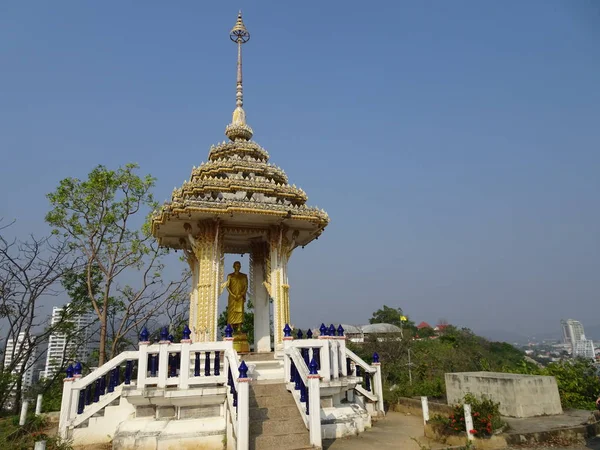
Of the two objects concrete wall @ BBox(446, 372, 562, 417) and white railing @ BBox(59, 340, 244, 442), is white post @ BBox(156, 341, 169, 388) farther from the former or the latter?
concrete wall @ BBox(446, 372, 562, 417)

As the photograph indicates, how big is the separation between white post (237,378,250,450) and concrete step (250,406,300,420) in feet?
2.37

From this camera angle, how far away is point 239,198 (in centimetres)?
1182

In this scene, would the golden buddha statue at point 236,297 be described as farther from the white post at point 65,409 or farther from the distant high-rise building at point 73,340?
the distant high-rise building at point 73,340

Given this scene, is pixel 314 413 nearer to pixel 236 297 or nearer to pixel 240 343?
pixel 240 343

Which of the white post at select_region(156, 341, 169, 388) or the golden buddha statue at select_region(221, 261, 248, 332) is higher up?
the golden buddha statue at select_region(221, 261, 248, 332)

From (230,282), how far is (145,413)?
5.04 metres

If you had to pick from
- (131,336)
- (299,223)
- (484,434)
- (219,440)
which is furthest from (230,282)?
(131,336)

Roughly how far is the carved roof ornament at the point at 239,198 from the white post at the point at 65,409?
4694 millimetres

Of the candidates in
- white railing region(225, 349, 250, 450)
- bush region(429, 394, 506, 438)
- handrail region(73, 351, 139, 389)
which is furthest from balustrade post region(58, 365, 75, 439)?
bush region(429, 394, 506, 438)

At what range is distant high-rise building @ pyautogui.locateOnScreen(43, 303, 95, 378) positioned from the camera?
1870 cm

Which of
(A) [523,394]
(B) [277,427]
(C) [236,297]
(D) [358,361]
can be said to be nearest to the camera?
(B) [277,427]

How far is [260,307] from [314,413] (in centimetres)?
649

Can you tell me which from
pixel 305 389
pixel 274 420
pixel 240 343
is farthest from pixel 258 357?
pixel 274 420

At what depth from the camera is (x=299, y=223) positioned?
12.3m
